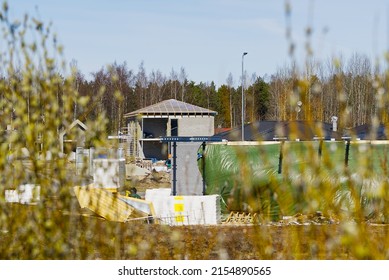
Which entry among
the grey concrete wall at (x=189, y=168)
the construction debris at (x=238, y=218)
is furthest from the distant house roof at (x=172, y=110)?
the construction debris at (x=238, y=218)

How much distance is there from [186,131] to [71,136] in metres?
35.4

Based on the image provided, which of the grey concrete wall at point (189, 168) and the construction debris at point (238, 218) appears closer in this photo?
the construction debris at point (238, 218)

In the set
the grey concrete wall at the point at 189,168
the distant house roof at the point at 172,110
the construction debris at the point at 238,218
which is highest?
the distant house roof at the point at 172,110

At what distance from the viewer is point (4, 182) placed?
2906 millimetres

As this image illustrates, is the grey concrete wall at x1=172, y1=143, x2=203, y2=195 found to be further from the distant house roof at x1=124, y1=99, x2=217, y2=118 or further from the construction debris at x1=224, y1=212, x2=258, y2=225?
the distant house roof at x1=124, y1=99, x2=217, y2=118

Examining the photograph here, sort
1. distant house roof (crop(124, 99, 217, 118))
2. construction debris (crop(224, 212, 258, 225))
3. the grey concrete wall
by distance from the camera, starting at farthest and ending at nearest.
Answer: distant house roof (crop(124, 99, 217, 118)) < the grey concrete wall < construction debris (crop(224, 212, 258, 225))

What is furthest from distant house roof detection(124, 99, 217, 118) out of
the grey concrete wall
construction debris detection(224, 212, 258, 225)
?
construction debris detection(224, 212, 258, 225)

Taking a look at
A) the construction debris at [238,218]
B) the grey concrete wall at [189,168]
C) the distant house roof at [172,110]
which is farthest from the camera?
the distant house roof at [172,110]

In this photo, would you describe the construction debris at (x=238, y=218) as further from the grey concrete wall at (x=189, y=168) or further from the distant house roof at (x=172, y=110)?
the distant house roof at (x=172, y=110)

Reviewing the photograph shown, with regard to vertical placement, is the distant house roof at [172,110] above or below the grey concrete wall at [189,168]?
above

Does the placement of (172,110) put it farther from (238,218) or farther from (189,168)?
(238,218)

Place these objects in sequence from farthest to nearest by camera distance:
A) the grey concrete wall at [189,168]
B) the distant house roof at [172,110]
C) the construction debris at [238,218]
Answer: the distant house roof at [172,110], the grey concrete wall at [189,168], the construction debris at [238,218]

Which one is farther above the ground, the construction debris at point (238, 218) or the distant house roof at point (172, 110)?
the distant house roof at point (172, 110)

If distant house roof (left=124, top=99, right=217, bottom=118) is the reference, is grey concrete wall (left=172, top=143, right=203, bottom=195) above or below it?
below
